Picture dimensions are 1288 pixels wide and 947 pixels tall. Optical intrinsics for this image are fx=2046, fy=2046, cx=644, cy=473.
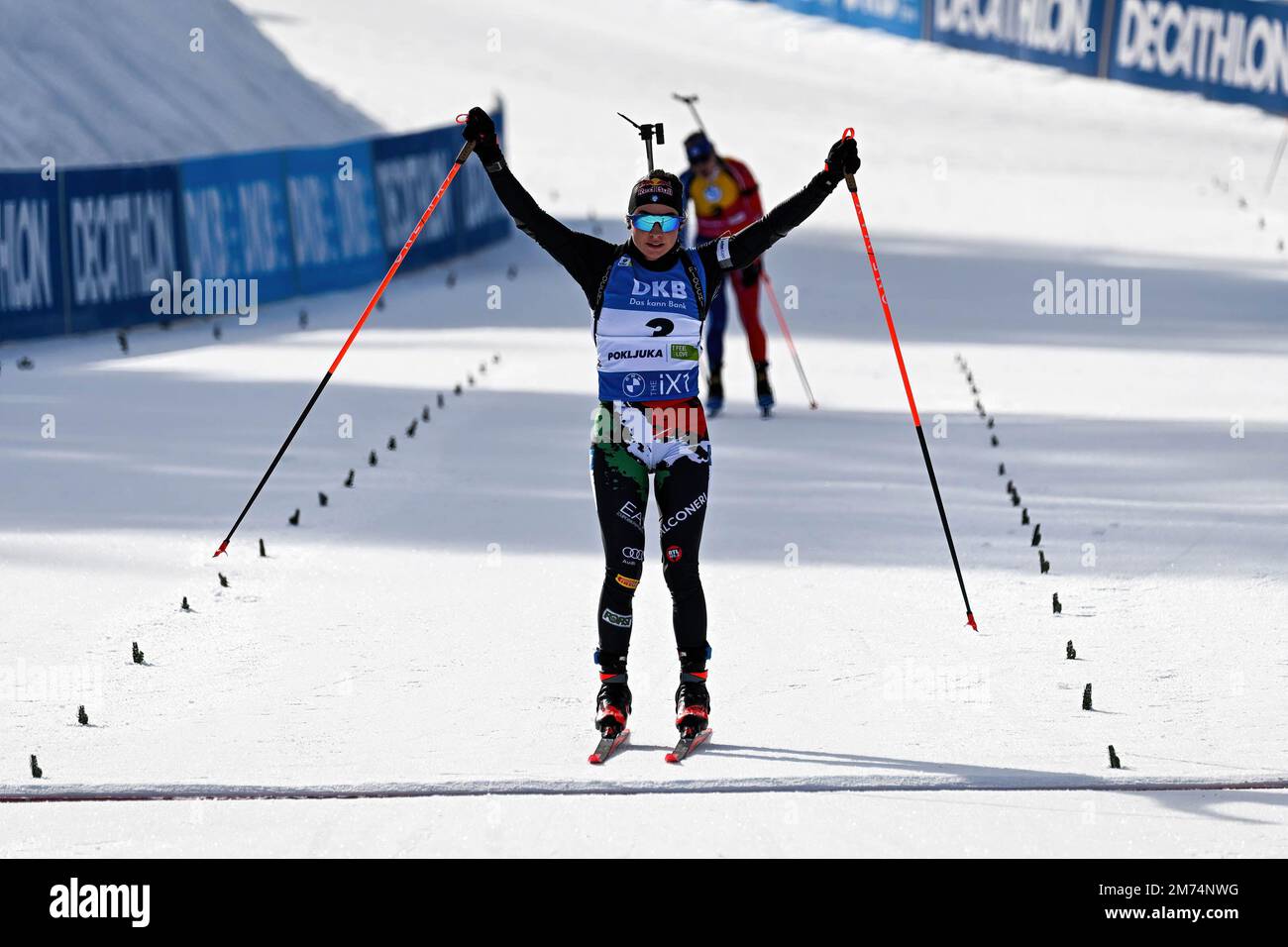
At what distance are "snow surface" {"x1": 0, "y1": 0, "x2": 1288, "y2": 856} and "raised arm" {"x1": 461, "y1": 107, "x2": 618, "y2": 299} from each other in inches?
65.8

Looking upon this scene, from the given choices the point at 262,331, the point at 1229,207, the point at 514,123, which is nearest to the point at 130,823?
the point at 262,331

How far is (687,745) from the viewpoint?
7.10m

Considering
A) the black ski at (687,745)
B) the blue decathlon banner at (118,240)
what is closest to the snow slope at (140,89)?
the blue decathlon banner at (118,240)

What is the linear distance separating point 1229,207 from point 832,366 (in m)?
13.5

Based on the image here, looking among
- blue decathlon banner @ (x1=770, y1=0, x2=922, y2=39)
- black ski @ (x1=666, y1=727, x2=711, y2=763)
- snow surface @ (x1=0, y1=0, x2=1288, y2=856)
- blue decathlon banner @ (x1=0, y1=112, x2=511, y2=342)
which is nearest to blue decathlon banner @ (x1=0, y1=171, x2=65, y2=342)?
blue decathlon banner @ (x1=0, y1=112, x2=511, y2=342)

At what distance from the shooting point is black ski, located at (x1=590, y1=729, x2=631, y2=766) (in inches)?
276

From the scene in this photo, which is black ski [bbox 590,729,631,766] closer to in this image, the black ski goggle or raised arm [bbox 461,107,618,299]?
raised arm [bbox 461,107,618,299]

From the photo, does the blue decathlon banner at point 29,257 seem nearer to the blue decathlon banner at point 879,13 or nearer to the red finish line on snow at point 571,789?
→ the red finish line on snow at point 571,789

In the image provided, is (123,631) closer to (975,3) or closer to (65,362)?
(65,362)

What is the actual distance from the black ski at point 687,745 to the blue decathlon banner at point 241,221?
14.5 meters

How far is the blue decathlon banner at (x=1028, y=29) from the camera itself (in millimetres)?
39969

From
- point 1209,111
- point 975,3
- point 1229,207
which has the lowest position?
point 1229,207

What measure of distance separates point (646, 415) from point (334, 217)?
1649cm

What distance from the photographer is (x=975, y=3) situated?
4225 centimetres
